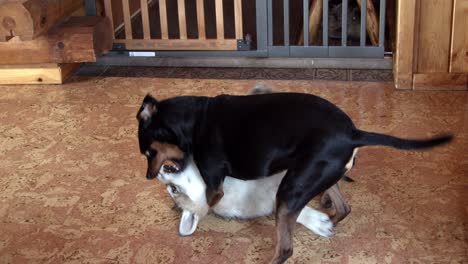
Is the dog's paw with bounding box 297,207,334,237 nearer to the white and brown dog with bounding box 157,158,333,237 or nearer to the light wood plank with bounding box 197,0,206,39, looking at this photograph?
the white and brown dog with bounding box 157,158,333,237

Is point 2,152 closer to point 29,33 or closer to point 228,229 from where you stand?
point 29,33

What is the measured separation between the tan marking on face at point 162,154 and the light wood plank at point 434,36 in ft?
5.55

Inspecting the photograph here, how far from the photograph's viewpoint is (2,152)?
9.89 feet

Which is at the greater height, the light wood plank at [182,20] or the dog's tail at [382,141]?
the light wood plank at [182,20]

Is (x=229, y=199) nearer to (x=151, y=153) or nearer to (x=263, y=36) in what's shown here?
(x=151, y=153)

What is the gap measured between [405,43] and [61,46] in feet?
5.88

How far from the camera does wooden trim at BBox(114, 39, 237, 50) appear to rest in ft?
13.0

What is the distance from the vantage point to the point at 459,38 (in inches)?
132

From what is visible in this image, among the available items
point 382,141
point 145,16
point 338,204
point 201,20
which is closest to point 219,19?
point 201,20

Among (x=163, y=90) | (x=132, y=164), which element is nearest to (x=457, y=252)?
(x=132, y=164)

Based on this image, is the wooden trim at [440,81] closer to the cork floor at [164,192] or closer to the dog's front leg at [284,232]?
the cork floor at [164,192]

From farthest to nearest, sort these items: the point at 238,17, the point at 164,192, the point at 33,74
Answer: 1. the point at 238,17
2. the point at 33,74
3. the point at 164,192

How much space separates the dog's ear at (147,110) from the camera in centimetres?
219

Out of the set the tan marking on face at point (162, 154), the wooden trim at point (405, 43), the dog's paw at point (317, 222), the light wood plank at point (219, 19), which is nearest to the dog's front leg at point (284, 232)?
the dog's paw at point (317, 222)
